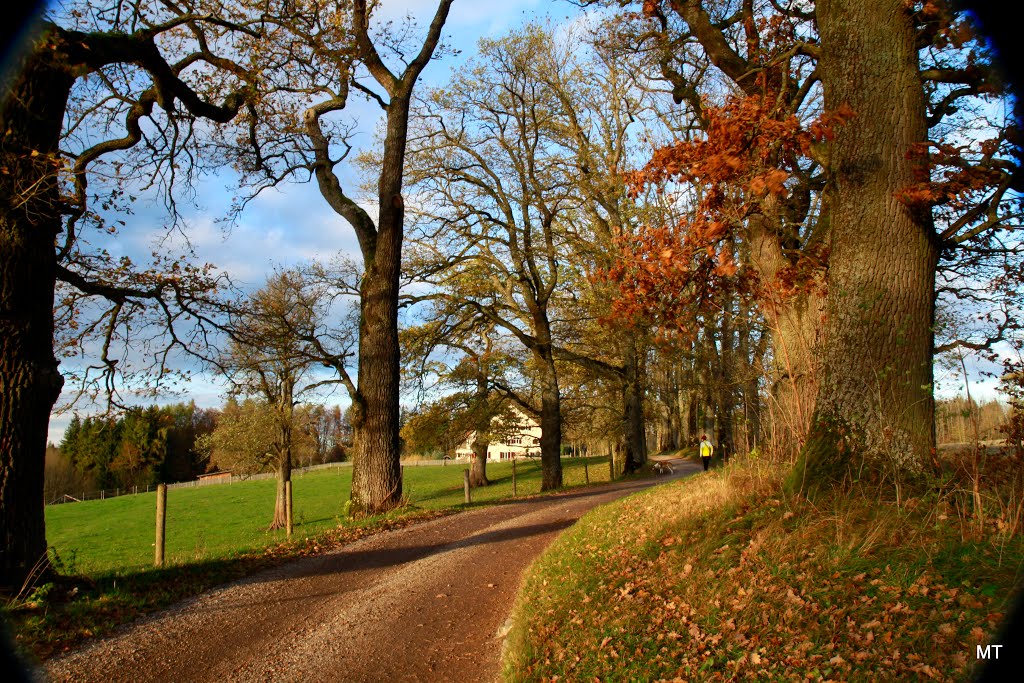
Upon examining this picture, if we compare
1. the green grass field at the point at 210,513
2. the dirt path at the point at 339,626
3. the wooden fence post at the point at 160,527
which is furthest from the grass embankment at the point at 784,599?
the green grass field at the point at 210,513

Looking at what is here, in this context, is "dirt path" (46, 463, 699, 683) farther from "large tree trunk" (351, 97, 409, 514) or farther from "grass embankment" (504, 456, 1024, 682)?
"large tree trunk" (351, 97, 409, 514)

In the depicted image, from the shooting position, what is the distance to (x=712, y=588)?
5188mm

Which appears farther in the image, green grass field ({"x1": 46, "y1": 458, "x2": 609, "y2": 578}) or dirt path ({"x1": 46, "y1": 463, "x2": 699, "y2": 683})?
green grass field ({"x1": 46, "y1": 458, "x2": 609, "y2": 578})

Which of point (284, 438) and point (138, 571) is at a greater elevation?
point (284, 438)

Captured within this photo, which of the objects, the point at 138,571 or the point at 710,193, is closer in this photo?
the point at 710,193

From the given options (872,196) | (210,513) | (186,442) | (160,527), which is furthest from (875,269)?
(186,442)

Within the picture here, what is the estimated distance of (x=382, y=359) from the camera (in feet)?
45.5

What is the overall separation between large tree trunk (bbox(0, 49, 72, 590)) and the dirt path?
6.12ft

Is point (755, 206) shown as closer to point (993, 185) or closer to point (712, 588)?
point (993, 185)

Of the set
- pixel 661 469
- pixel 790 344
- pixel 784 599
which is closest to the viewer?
pixel 784 599

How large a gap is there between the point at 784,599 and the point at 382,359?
34.6ft

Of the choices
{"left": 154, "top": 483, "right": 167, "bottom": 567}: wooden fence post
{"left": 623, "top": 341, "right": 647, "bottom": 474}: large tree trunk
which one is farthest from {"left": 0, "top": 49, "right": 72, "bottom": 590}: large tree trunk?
{"left": 623, "top": 341, "right": 647, "bottom": 474}: large tree trunk

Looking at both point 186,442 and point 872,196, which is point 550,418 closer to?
point 872,196

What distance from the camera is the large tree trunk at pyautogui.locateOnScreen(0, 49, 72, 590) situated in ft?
21.6
